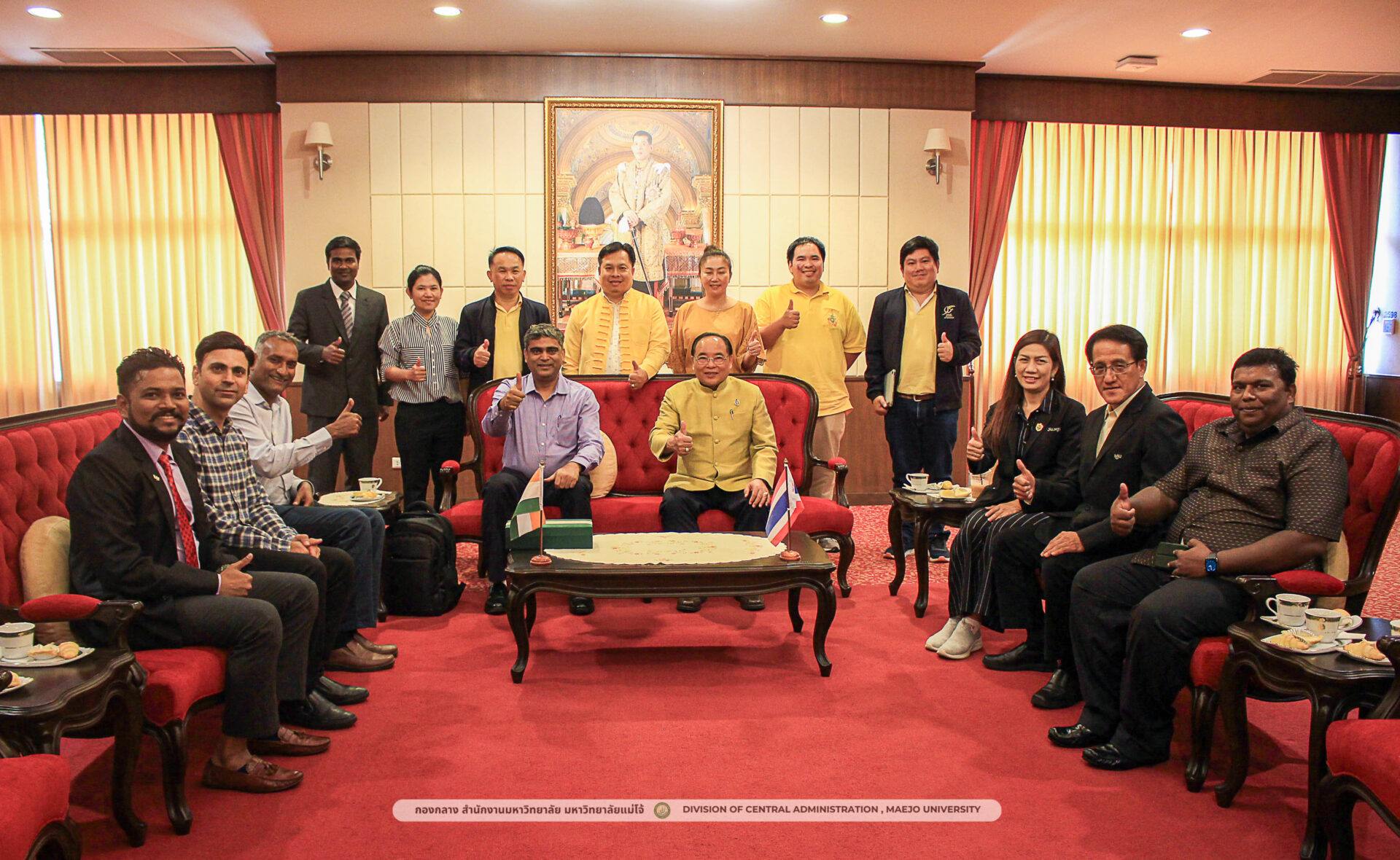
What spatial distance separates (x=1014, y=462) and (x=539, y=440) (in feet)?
7.21

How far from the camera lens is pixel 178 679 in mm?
2383

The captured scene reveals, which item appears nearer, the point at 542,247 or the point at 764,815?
the point at 764,815

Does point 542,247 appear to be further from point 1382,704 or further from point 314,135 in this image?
point 1382,704

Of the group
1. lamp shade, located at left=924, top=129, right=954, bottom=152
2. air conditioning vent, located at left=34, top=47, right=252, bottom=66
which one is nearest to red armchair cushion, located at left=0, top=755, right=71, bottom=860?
air conditioning vent, located at left=34, top=47, right=252, bottom=66

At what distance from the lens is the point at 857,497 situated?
732 cm

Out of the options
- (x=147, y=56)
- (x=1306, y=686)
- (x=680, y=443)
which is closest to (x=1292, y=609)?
(x=1306, y=686)

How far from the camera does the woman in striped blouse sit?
5.04 meters

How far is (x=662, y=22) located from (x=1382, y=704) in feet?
18.3

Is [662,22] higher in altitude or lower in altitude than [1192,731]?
higher

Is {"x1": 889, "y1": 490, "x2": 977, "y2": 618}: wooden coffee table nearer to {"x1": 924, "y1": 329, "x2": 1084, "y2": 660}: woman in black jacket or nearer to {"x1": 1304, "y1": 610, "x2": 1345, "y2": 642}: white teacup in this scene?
{"x1": 924, "y1": 329, "x2": 1084, "y2": 660}: woman in black jacket

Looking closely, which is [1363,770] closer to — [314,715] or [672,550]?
[672,550]

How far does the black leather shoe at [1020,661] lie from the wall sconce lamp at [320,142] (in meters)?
5.68

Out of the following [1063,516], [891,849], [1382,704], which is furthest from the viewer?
[1063,516]

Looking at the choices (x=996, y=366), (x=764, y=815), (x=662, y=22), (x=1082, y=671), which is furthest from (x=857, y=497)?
(x=764, y=815)
